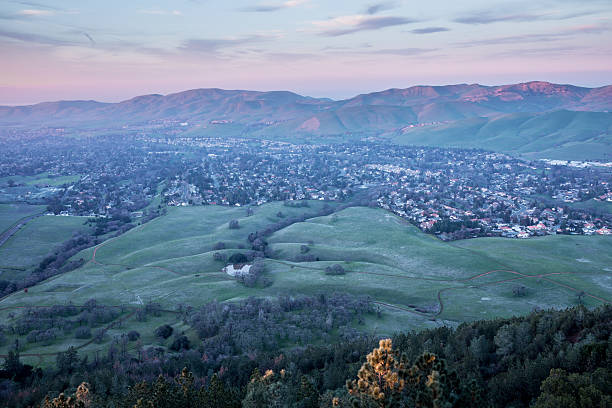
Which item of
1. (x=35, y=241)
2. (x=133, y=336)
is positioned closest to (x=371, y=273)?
(x=133, y=336)

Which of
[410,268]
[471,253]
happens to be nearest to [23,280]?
[410,268]

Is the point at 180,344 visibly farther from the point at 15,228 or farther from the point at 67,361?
the point at 15,228

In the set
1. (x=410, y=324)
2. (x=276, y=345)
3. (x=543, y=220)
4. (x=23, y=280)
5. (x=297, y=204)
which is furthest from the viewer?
(x=297, y=204)

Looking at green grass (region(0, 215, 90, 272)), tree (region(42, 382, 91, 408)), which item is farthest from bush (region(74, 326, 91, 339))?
green grass (region(0, 215, 90, 272))

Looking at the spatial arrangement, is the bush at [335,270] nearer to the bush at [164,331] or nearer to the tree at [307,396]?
the bush at [164,331]

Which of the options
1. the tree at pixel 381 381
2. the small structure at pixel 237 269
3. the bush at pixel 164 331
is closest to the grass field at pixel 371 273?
the bush at pixel 164 331

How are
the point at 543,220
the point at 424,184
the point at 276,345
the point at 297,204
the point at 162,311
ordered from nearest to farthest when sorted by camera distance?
the point at 276,345 → the point at 162,311 → the point at 543,220 → the point at 297,204 → the point at 424,184

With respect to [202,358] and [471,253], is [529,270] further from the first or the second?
[202,358]

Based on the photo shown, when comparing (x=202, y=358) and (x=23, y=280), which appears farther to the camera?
(x=23, y=280)
